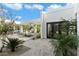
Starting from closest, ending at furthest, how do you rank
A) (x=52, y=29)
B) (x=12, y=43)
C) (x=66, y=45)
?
(x=66, y=45) → (x=12, y=43) → (x=52, y=29)

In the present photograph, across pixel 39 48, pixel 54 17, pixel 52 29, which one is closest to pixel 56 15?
pixel 54 17

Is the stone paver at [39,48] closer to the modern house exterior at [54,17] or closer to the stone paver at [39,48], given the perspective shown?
the stone paver at [39,48]

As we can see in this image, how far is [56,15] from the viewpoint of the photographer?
14.1 ft

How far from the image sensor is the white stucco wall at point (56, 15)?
4.27 meters

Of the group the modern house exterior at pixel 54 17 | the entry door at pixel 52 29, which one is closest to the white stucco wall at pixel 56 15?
the modern house exterior at pixel 54 17

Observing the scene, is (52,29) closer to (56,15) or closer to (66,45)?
(56,15)

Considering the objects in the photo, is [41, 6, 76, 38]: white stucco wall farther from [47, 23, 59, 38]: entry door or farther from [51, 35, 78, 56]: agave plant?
[51, 35, 78, 56]: agave plant

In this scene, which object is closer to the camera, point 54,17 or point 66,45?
point 66,45

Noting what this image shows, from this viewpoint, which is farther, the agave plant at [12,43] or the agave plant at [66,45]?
the agave plant at [12,43]

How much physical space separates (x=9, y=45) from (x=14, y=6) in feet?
3.68

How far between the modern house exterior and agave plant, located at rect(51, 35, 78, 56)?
31cm

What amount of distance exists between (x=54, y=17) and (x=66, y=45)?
2.84ft

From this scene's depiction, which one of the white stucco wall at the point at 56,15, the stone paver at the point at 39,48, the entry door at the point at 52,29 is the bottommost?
the stone paver at the point at 39,48

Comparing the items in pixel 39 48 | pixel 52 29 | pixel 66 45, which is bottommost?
pixel 39 48
